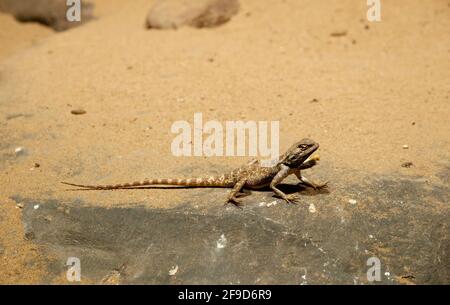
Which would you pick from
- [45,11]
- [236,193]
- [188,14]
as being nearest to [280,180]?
[236,193]

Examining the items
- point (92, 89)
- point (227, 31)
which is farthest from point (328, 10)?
point (92, 89)

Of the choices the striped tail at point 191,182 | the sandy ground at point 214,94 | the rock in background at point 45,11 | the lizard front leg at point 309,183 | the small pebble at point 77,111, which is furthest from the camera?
the rock in background at point 45,11

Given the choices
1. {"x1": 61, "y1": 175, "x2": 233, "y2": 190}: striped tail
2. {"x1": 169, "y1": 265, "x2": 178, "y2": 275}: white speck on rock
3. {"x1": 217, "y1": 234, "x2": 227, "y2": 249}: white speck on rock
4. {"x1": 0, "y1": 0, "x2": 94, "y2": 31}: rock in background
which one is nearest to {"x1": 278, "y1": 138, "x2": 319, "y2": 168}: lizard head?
{"x1": 61, "y1": 175, "x2": 233, "y2": 190}: striped tail

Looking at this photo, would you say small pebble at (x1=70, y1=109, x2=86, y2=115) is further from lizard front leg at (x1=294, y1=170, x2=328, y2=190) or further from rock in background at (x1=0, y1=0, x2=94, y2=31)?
rock in background at (x1=0, y1=0, x2=94, y2=31)

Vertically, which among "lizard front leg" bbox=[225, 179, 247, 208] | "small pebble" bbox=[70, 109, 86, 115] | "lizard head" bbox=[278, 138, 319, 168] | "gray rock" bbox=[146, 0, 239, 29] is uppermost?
"gray rock" bbox=[146, 0, 239, 29]

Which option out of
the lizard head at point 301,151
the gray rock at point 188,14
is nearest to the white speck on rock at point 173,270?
the lizard head at point 301,151

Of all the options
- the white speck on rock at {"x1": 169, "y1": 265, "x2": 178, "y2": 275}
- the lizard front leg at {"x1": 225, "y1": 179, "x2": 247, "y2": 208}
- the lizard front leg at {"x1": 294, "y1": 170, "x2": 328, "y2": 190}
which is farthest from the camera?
the lizard front leg at {"x1": 294, "y1": 170, "x2": 328, "y2": 190}

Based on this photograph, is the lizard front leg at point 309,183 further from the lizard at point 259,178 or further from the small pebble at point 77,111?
the small pebble at point 77,111
